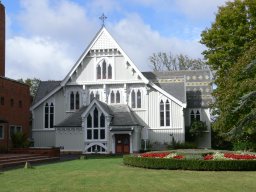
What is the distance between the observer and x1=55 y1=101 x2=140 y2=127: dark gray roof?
139 feet

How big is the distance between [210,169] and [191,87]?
27295mm

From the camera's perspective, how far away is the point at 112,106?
4538cm

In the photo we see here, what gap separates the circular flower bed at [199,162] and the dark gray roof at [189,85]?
20.5 meters

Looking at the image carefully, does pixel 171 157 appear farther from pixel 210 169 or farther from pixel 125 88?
pixel 125 88

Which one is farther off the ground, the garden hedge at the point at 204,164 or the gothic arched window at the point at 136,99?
the gothic arched window at the point at 136,99

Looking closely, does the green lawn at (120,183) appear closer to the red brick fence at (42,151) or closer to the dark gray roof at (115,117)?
the red brick fence at (42,151)

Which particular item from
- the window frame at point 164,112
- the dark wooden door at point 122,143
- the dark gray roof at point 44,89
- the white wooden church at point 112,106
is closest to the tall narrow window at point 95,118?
the white wooden church at point 112,106

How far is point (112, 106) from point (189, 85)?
10.0 m

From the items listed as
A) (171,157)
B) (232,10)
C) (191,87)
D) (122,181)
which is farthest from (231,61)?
(122,181)

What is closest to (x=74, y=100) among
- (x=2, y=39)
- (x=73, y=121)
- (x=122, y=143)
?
(x=73, y=121)

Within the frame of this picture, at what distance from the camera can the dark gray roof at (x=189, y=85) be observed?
46.0 metres

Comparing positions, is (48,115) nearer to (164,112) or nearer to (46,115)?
(46,115)

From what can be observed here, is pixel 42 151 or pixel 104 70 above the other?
pixel 104 70

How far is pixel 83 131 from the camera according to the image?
4294 centimetres
